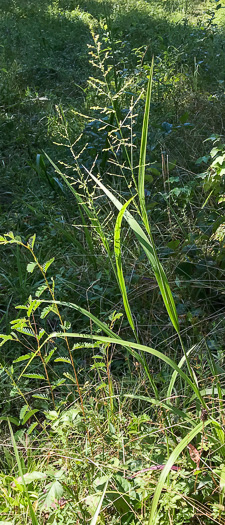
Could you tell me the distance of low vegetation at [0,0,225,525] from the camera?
1227 millimetres

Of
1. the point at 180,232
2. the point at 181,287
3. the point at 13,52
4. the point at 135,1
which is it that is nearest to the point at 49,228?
the point at 180,232

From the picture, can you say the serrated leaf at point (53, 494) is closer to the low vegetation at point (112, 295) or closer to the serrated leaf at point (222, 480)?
the low vegetation at point (112, 295)

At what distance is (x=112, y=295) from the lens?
7.41 ft

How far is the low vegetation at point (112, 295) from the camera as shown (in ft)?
4.02

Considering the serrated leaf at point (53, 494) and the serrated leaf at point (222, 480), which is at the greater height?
the serrated leaf at point (222, 480)

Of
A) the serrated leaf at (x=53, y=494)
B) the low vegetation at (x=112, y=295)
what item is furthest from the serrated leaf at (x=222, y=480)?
the serrated leaf at (x=53, y=494)

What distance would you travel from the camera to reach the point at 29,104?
14.4 feet

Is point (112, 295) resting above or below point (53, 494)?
below

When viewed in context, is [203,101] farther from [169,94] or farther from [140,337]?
[140,337]

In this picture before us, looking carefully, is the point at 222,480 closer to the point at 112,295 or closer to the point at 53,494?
the point at 53,494

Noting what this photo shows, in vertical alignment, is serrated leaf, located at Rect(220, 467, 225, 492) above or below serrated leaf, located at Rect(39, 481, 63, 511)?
above

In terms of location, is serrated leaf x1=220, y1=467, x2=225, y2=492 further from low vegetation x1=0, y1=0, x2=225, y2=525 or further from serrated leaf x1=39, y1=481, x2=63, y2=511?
serrated leaf x1=39, y1=481, x2=63, y2=511

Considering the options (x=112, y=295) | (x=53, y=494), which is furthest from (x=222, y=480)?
(x=112, y=295)

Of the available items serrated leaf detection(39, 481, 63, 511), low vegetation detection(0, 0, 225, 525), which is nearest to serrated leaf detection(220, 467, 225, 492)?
low vegetation detection(0, 0, 225, 525)
